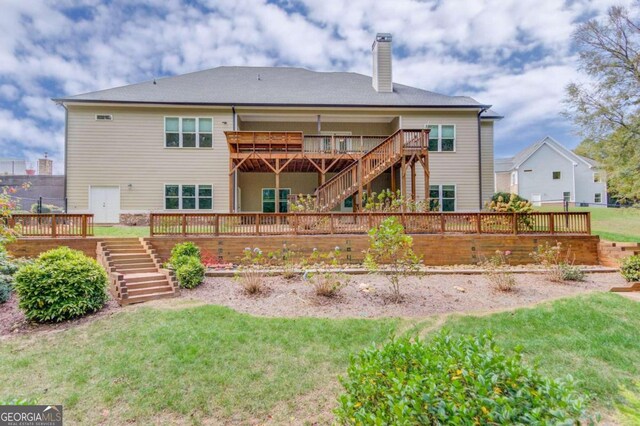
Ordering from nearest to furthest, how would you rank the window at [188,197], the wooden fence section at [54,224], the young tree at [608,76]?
the wooden fence section at [54,224] < the young tree at [608,76] < the window at [188,197]

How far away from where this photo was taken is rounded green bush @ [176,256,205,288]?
7582mm

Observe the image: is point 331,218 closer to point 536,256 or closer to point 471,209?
point 536,256

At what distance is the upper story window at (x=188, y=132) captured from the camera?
51.2ft

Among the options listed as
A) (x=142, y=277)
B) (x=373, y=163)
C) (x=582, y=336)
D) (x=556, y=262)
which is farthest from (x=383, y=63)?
(x=142, y=277)

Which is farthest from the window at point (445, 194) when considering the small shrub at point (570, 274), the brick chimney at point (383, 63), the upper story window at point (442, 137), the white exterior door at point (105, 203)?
the white exterior door at point (105, 203)

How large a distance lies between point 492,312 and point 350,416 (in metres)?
5.25

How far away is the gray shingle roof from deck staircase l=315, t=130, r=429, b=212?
3.37 metres

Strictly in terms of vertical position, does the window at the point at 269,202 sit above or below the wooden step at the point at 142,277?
above

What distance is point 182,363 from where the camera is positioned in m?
4.33

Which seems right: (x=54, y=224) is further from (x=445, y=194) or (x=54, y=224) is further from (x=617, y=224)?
(x=617, y=224)

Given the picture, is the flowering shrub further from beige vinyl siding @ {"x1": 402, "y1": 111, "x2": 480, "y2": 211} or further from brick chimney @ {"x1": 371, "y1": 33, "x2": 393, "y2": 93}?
brick chimney @ {"x1": 371, "y1": 33, "x2": 393, "y2": 93}

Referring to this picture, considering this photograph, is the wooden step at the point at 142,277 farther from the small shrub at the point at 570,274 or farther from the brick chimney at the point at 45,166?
the brick chimney at the point at 45,166

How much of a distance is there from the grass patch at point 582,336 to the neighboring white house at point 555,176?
96.4 feet

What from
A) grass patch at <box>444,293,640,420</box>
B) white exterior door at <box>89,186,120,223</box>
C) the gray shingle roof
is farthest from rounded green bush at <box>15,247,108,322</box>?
the gray shingle roof
